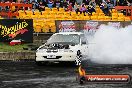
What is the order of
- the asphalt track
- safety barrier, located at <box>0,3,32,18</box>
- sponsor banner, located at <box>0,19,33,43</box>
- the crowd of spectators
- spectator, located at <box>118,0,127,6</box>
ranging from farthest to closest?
spectator, located at <box>118,0,127,6</box>
the crowd of spectators
safety barrier, located at <box>0,3,32,18</box>
sponsor banner, located at <box>0,19,33,43</box>
the asphalt track

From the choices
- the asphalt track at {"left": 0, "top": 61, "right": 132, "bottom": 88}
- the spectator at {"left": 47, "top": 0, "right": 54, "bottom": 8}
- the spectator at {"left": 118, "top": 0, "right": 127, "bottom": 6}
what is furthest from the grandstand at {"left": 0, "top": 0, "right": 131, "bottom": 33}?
the asphalt track at {"left": 0, "top": 61, "right": 132, "bottom": 88}

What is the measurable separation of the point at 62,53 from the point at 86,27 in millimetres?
8750

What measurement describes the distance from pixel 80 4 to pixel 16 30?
10.5 m

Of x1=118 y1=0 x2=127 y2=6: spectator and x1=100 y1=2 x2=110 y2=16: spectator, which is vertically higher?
x1=118 y1=0 x2=127 y2=6: spectator

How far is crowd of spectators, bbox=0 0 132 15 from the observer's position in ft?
107

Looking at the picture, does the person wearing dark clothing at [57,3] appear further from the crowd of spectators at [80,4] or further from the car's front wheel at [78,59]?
the car's front wheel at [78,59]

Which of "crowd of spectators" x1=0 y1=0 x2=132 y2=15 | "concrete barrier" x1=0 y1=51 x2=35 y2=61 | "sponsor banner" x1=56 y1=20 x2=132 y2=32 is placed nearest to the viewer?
"concrete barrier" x1=0 y1=51 x2=35 y2=61

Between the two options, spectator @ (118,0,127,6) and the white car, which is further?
spectator @ (118,0,127,6)

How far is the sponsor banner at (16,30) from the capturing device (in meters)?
26.0

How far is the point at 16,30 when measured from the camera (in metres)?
26.1

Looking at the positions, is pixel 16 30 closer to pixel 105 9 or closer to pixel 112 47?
pixel 112 47

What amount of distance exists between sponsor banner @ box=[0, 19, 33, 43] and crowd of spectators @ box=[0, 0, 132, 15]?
635 cm

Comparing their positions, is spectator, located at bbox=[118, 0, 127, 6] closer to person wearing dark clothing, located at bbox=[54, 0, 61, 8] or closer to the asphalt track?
person wearing dark clothing, located at bbox=[54, 0, 61, 8]

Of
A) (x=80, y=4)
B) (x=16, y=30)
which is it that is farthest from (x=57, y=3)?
(x=16, y=30)
